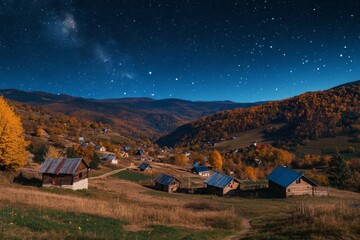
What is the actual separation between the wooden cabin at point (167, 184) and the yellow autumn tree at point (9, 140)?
3662cm

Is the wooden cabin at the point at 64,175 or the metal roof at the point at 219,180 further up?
the wooden cabin at the point at 64,175

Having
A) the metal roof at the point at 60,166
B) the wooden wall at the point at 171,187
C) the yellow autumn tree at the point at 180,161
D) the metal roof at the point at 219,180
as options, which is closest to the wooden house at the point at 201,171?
the yellow autumn tree at the point at 180,161

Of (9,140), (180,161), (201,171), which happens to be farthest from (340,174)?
(9,140)

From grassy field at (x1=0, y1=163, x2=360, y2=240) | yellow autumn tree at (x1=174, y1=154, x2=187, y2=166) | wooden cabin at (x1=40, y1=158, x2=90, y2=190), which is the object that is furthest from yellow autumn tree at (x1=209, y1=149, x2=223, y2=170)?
grassy field at (x1=0, y1=163, x2=360, y2=240)

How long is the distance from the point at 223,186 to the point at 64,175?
35.6m

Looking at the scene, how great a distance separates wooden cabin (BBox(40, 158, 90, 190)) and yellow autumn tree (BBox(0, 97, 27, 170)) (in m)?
6.07

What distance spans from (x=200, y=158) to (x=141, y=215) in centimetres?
13580

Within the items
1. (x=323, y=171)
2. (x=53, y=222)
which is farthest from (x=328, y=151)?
(x=53, y=222)

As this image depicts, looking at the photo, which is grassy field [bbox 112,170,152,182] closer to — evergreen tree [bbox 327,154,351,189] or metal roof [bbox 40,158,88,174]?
metal roof [bbox 40,158,88,174]

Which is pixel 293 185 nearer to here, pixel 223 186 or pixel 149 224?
pixel 223 186

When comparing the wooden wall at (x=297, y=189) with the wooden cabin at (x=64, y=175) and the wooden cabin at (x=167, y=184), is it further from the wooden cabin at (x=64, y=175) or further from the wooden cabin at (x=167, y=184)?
the wooden cabin at (x=64, y=175)

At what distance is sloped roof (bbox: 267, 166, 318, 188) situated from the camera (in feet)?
202

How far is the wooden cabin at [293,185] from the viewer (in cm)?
6084

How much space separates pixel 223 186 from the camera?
224 ft
